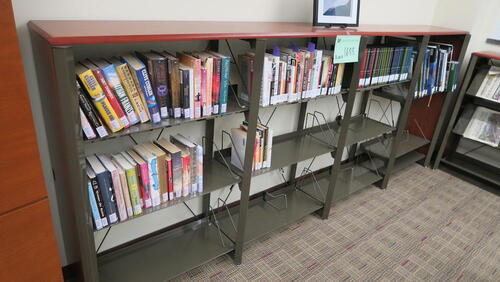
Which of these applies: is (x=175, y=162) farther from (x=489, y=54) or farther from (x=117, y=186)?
(x=489, y=54)

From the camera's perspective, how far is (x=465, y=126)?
322 cm

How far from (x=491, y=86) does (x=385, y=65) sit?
48.9 inches

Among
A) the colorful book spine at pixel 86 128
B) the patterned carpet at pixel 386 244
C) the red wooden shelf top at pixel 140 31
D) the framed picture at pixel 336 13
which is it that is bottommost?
the patterned carpet at pixel 386 244

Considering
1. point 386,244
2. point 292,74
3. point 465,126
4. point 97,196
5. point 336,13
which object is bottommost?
point 386,244

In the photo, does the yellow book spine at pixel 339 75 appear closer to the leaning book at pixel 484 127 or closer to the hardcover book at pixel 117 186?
the hardcover book at pixel 117 186

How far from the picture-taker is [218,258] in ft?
6.89

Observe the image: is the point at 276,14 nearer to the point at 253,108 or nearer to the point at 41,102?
the point at 253,108

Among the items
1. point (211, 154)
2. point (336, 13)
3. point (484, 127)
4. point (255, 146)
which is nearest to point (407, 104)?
point (484, 127)

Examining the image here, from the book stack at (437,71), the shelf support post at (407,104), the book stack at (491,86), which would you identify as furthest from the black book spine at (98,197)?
the book stack at (491,86)

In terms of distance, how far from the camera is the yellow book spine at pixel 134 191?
4.65 feet

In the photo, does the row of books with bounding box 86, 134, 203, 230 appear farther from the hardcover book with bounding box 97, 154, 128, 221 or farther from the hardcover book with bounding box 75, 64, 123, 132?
the hardcover book with bounding box 75, 64, 123, 132

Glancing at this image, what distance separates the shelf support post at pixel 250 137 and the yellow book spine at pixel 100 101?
64 cm

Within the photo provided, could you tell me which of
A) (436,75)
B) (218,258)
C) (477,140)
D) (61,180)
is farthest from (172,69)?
(477,140)

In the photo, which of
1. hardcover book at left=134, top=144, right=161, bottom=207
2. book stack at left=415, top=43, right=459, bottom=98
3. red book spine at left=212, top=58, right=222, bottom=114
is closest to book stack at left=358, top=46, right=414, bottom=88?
book stack at left=415, top=43, right=459, bottom=98
